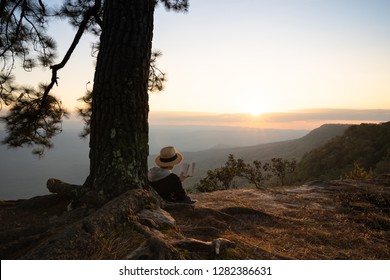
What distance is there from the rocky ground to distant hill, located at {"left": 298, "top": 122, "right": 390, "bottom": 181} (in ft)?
62.9

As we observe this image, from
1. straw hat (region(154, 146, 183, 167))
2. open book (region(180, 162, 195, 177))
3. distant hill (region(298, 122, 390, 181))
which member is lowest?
distant hill (region(298, 122, 390, 181))

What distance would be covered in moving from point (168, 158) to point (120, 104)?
4.65 feet

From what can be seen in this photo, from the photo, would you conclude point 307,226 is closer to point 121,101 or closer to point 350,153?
point 121,101

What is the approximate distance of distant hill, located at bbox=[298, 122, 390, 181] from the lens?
79.6 ft

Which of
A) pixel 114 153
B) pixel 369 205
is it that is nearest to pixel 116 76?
pixel 114 153

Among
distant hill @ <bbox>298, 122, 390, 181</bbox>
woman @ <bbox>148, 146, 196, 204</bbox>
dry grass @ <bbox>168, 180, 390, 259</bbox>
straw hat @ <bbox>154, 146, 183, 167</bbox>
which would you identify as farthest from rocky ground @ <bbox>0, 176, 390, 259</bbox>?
distant hill @ <bbox>298, 122, 390, 181</bbox>

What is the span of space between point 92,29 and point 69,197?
5059 mm

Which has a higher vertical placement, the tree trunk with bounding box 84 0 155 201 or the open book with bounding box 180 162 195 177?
the tree trunk with bounding box 84 0 155 201

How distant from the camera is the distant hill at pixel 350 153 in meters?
24.3

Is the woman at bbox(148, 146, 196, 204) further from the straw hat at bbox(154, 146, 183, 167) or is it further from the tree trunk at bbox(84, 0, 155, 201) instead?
the tree trunk at bbox(84, 0, 155, 201)

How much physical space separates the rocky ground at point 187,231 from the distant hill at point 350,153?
19.2 metres

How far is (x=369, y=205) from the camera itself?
6.82 m

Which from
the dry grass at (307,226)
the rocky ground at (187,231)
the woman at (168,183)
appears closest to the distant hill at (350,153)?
the dry grass at (307,226)

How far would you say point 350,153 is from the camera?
2644 cm
